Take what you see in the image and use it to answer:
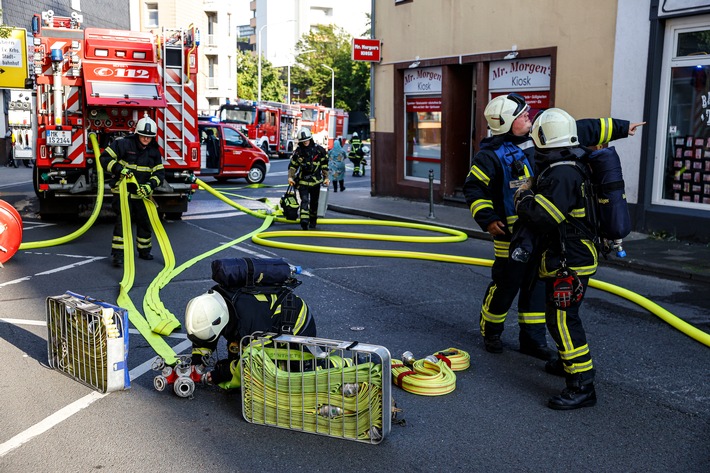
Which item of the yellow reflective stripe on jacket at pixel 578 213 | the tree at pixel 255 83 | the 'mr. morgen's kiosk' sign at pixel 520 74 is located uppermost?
the tree at pixel 255 83

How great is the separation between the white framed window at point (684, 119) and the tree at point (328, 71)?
5421 centimetres

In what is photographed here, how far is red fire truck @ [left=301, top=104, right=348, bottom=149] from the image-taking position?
1661 inches

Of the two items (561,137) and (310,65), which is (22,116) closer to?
(561,137)

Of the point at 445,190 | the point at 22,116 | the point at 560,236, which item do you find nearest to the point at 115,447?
the point at 560,236

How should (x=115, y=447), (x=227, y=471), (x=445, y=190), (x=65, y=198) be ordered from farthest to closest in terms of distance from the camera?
(x=445, y=190) < (x=65, y=198) < (x=115, y=447) < (x=227, y=471)

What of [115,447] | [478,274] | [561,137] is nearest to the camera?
[115,447]

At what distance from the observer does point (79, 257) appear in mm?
10188

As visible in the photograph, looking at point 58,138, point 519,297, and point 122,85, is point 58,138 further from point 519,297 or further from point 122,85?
point 519,297

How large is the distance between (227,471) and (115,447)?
732mm

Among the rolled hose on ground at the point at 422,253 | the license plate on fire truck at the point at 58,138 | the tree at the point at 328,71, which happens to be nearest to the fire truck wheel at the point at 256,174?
the rolled hose on ground at the point at 422,253

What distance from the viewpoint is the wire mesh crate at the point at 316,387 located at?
4145 mm

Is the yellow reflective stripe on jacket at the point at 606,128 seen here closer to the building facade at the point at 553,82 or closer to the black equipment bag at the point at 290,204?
the building facade at the point at 553,82

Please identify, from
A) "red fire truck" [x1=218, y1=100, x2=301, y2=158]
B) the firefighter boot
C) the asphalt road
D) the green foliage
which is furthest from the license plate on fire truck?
the green foliage

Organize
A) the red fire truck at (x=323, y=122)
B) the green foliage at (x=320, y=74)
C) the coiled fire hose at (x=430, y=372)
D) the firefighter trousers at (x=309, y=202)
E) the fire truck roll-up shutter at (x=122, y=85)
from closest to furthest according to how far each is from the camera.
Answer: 1. the coiled fire hose at (x=430, y=372)
2. the fire truck roll-up shutter at (x=122, y=85)
3. the firefighter trousers at (x=309, y=202)
4. the red fire truck at (x=323, y=122)
5. the green foliage at (x=320, y=74)
